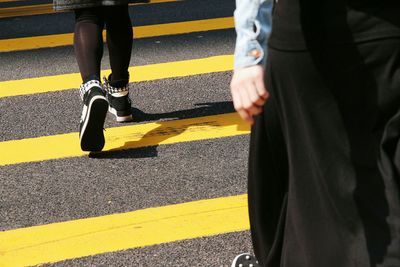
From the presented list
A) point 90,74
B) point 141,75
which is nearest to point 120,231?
point 90,74

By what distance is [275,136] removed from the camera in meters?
2.50

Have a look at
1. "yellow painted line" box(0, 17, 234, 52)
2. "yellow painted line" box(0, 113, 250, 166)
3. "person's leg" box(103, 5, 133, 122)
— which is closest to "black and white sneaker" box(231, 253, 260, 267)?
"yellow painted line" box(0, 113, 250, 166)

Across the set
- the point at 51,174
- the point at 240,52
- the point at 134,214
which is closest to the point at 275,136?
the point at 240,52

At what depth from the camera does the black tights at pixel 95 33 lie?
4555 mm

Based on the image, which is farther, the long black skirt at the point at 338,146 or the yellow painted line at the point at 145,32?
the yellow painted line at the point at 145,32

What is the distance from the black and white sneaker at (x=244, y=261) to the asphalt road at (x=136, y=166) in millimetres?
234

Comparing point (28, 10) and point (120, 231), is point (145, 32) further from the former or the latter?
point (120, 231)

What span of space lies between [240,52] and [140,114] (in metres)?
2.98

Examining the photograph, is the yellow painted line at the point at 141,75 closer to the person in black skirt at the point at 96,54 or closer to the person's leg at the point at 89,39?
the person in black skirt at the point at 96,54

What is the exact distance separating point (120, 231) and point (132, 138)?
110 centimetres

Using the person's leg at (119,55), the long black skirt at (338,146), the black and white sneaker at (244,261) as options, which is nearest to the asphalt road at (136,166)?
the person's leg at (119,55)

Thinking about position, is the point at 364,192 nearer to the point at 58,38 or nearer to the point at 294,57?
the point at 294,57

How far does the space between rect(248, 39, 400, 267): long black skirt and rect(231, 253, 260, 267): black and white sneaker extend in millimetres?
665

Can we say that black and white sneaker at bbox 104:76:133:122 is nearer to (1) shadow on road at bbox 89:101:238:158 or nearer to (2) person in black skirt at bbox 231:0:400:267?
(1) shadow on road at bbox 89:101:238:158
